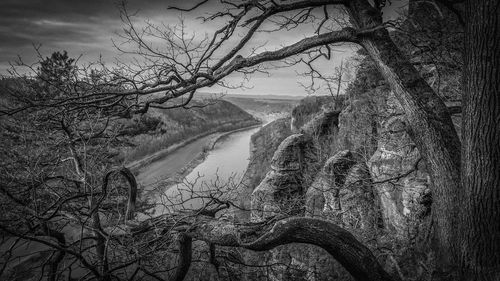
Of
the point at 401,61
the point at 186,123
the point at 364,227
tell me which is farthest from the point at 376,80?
the point at 186,123

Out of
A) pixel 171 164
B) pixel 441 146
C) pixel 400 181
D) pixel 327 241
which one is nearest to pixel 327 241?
pixel 327 241

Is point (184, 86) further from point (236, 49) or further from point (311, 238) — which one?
point (311, 238)

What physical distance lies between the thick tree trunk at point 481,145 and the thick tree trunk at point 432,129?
0.26m

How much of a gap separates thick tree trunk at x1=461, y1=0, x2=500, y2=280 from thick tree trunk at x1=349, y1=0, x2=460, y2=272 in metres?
0.26

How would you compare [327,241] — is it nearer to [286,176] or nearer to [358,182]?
[358,182]

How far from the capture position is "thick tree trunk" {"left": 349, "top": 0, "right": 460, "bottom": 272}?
3539 mm

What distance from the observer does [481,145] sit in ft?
10.3

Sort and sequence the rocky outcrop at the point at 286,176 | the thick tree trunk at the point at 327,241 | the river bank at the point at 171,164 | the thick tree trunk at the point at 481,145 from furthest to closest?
the river bank at the point at 171,164, the rocky outcrop at the point at 286,176, the thick tree trunk at the point at 327,241, the thick tree trunk at the point at 481,145

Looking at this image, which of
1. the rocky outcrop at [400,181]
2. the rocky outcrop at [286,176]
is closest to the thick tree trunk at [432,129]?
the rocky outcrop at [400,181]

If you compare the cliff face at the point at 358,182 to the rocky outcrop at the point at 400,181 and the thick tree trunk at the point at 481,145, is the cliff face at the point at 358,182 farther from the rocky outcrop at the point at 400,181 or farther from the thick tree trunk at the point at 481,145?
the thick tree trunk at the point at 481,145

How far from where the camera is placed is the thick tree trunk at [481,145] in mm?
2977

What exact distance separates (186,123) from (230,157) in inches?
1060

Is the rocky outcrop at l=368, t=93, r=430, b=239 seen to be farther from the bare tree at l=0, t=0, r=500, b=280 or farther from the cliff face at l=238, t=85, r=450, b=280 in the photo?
the bare tree at l=0, t=0, r=500, b=280

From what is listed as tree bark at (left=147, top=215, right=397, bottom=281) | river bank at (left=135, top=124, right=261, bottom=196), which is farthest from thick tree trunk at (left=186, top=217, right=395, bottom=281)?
river bank at (left=135, top=124, right=261, bottom=196)
